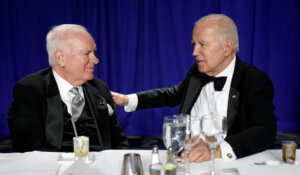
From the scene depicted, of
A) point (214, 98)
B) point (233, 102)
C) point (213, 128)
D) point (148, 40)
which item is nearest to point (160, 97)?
point (214, 98)

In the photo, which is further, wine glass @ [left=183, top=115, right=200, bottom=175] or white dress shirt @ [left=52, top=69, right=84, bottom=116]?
white dress shirt @ [left=52, top=69, right=84, bottom=116]

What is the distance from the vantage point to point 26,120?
6.95 ft

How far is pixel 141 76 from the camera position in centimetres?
516

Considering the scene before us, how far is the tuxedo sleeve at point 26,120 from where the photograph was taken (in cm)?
208

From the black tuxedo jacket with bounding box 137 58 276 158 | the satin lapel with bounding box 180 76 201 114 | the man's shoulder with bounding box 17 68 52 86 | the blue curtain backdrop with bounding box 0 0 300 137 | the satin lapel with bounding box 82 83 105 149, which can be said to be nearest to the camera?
the black tuxedo jacket with bounding box 137 58 276 158

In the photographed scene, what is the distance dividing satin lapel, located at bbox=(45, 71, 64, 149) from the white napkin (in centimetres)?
74

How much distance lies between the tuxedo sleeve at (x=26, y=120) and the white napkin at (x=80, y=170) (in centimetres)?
72

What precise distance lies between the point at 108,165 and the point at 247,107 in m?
1.09

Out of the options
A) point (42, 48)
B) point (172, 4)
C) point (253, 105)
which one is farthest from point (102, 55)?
point (253, 105)

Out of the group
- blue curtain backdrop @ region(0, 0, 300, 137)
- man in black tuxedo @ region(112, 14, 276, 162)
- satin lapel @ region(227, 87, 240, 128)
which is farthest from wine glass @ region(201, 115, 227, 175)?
blue curtain backdrop @ region(0, 0, 300, 137)

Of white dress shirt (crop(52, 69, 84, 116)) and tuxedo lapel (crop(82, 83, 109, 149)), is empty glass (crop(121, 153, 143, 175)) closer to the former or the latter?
tuxedo lapel (crop(82, 83, 109, 149))

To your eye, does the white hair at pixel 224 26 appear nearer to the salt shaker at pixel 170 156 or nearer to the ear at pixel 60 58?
the ear at pixel 60 58

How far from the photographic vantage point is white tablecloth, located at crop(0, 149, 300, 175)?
151cm

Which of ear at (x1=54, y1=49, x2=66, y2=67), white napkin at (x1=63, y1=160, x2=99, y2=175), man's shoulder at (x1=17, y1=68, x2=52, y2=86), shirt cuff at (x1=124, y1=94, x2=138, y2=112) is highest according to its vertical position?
ear at (x1=54, y1=49, x2=66, y2=67)
